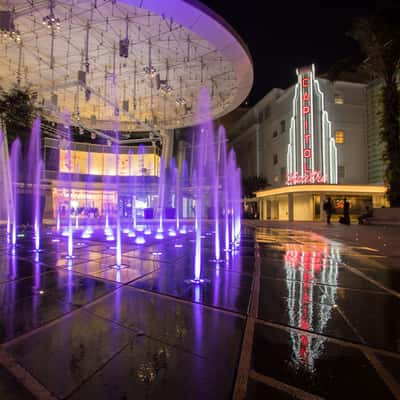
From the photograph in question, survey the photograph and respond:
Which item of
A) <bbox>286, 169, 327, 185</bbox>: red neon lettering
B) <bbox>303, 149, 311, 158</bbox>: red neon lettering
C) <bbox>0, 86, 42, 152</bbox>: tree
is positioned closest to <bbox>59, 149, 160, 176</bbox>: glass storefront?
<bbox>286, 169, 327, 185</bbox>: red neon lettering

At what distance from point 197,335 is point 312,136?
2625cm

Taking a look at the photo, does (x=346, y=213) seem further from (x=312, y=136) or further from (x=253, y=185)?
(x=253, y=185)

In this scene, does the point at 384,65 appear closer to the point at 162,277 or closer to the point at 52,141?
the point at 162,277

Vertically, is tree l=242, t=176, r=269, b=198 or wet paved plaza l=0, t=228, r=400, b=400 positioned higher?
tree l=242, t=176, r=269, b=198

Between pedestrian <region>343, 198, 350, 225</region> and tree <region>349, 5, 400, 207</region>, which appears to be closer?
tree <region>349, 5, 400, 207</region>

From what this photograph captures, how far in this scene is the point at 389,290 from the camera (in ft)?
12.2

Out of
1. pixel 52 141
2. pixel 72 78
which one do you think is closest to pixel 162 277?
pixel 72 78

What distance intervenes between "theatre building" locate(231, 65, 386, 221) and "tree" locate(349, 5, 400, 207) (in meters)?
7.52

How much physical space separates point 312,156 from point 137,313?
25.6 metres

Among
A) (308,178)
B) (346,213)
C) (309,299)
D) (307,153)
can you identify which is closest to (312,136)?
(307,153)

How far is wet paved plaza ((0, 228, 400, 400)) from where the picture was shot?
1655 mm

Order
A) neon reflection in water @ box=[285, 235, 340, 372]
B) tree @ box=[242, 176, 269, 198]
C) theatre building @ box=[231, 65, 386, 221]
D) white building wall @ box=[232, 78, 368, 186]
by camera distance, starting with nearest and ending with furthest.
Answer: neon reflection in water @ box=[285, 235, 340, 372] < theatre building @ box=[231, 65, 386, 221] < white building wall @ box=[232, 78, 368, 186] < tree @ box=[242, 176, 269, 198]

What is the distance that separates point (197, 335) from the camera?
2.31 metres

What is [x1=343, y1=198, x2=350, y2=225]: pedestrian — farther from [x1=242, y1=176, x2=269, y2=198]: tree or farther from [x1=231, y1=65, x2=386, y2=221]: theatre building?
[x1=242, y1=176, x2=269, y2=198]: tree
